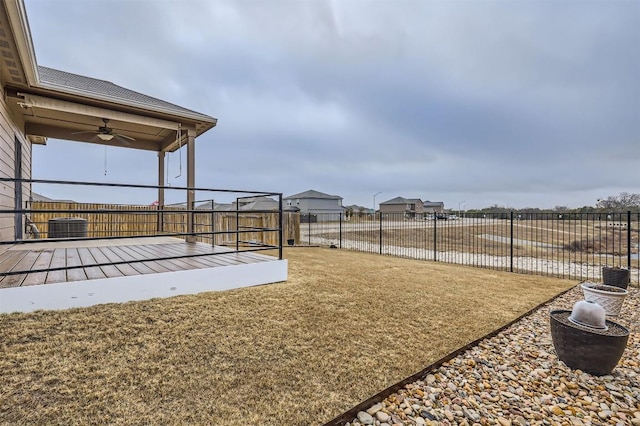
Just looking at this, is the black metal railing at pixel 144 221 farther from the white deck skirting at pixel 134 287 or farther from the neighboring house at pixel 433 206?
the neighboring house at pixel 433 206

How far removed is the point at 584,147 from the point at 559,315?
17885 millimetres

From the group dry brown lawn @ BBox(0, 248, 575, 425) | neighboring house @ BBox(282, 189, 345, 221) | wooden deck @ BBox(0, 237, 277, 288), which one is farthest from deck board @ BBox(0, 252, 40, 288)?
neighboring house @ BBox(282, 189, 345, 221)

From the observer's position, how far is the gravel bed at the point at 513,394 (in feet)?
6.32

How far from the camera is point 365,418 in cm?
186

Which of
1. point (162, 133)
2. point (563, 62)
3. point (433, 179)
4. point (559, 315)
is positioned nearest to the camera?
point (559, 315)

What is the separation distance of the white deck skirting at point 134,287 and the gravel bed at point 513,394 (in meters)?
2.60

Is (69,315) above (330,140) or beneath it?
beneath

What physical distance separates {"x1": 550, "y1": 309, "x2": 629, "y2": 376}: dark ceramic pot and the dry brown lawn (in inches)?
29.9

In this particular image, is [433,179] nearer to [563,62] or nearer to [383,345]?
[563,62]

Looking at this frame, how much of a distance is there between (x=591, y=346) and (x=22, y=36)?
21.9ft

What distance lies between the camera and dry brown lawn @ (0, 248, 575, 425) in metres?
1.74

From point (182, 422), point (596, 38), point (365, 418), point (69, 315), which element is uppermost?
point (596, 38)

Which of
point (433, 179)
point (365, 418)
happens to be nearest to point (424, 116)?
point (365, 418)

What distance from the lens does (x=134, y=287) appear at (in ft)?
10.5
